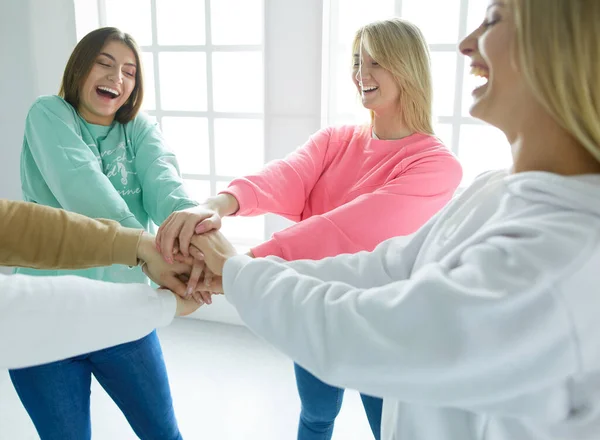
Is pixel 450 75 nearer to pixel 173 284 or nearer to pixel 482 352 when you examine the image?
pixel 173 284

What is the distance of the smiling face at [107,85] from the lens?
5.31 feet

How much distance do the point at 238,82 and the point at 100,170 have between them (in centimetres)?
167

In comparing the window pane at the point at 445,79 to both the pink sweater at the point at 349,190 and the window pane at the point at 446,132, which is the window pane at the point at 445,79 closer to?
the window pane at the point at 446,132

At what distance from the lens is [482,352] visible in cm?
63

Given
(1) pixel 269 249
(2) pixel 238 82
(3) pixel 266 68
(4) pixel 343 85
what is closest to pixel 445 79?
(4) pixel 343 85

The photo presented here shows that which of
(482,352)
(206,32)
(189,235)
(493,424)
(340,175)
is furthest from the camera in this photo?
(206,32)

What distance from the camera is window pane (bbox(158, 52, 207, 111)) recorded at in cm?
308

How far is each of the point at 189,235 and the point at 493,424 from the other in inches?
31.9

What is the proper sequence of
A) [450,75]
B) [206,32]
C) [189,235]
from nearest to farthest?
[189,235] → [450,75] → [206,32]

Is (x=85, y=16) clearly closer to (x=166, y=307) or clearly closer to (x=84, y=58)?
(x=84, y=58)

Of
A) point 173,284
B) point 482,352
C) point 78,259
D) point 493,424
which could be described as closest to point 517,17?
point 482,352

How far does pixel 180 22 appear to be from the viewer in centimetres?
304

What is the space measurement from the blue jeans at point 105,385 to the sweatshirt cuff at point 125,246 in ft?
0.75

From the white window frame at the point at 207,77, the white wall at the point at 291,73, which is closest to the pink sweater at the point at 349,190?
the white wall at the point at 291,73
